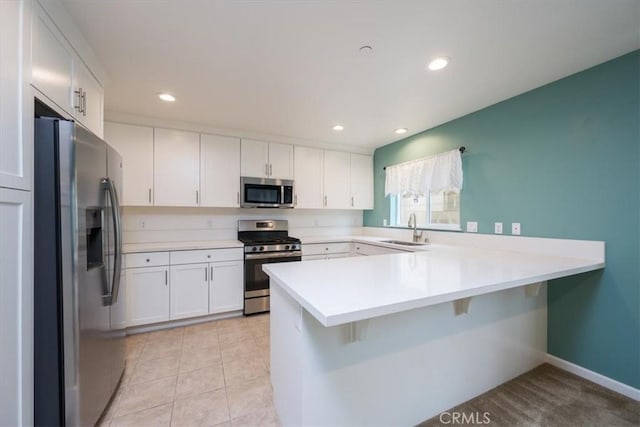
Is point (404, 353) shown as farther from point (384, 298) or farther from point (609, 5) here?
point (609, 5)

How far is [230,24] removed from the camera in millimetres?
1470

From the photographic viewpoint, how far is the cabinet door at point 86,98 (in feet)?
5.13

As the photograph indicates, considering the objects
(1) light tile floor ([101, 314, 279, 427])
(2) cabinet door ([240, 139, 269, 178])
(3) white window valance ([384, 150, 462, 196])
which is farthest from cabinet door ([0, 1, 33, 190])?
(3) white window valance ([384, 150, 462, 196])

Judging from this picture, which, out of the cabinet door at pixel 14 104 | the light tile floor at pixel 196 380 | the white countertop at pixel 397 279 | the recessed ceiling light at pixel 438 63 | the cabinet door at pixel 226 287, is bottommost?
the light tile floor at pixel 196 380

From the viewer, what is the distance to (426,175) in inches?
126

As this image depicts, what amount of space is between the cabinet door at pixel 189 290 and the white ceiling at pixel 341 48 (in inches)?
68.7

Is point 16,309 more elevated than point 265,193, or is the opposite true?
point 265,193

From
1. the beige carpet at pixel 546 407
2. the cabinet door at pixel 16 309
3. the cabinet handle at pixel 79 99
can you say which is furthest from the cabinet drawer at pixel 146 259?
the beige carpet at pixel 546 407

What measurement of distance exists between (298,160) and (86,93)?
238 centimetres

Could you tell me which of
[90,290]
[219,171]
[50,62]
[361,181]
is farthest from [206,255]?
[361,181]

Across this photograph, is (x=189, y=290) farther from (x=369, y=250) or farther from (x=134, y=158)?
(x=369, y=250)

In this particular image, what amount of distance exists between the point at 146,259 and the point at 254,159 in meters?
1.72

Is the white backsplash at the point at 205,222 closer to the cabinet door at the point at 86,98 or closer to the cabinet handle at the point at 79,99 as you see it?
the cabinet door at the point at 86,98

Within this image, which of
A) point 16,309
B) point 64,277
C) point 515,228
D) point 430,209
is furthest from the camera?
point 430,209
